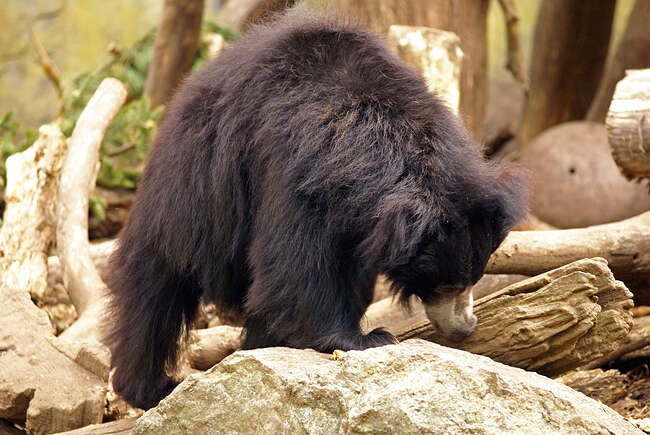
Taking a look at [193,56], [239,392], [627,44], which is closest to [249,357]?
[239,392]

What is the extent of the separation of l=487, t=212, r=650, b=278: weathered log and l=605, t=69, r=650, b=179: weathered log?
33 centimetres

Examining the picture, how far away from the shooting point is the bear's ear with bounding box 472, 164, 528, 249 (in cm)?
290

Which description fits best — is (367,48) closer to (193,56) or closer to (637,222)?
(637,222)

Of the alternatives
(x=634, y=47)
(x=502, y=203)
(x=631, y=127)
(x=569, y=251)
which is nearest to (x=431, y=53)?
(x=631, y=127)

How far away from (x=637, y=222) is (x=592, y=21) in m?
4.82

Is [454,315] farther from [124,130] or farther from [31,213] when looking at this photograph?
[124,130]

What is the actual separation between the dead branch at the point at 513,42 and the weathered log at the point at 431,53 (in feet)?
10.4

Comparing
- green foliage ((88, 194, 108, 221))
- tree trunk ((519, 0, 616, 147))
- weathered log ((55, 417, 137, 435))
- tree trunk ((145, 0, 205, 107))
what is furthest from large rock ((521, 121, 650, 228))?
weathered log ((55, 417, 137, 435))

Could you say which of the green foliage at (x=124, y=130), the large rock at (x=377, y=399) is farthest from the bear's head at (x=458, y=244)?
the green foliage at (x=124, y=130)

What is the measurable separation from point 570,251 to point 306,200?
1676mm

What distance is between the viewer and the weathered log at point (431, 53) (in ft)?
15.9

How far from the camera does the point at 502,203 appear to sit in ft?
9.62

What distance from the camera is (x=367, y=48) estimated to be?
3264 millimetres

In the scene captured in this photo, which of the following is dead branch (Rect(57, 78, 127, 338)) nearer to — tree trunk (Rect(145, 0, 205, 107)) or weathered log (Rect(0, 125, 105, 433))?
weathered log (Rect(0, 125, 105, 433))
